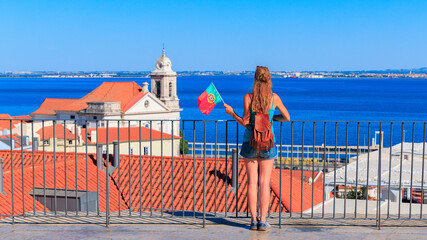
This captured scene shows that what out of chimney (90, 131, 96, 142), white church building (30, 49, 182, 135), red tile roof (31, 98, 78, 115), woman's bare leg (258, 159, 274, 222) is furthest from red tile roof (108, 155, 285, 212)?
red tile roof (31, 98, 78, 115)

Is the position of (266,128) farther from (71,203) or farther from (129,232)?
(71,203)

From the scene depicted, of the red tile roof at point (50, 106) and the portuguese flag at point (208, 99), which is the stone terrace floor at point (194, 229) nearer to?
the portuguese flag at point (208, 99)

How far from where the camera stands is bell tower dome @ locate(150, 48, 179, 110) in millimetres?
72500

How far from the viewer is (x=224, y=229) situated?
6.04 metres

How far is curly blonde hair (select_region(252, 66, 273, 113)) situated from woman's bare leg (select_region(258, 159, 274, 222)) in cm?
55

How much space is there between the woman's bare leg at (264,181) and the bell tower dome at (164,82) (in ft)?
218

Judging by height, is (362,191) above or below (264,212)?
below

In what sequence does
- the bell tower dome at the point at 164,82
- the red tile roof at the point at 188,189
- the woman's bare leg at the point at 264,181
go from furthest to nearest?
1. the bell tower dome at the point at 164,82
2. the red tile roof at the point at 188,189
3. the woman's bare leg at the point at 264,181

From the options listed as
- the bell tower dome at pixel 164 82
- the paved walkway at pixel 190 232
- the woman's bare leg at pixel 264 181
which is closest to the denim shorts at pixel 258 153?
the woman's bare leg at pixel 264 181

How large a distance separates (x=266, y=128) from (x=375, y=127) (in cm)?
8173

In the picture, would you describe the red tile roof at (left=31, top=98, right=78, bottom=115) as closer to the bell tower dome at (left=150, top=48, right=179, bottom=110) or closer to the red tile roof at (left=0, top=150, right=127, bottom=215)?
the bell tower dome at (left=150, top=48, right=179, bottom=110)

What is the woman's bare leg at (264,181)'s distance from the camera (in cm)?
577

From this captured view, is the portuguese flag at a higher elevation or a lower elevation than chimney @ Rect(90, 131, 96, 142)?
higher

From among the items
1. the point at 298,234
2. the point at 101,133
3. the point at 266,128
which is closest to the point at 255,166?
the point at 266,128
